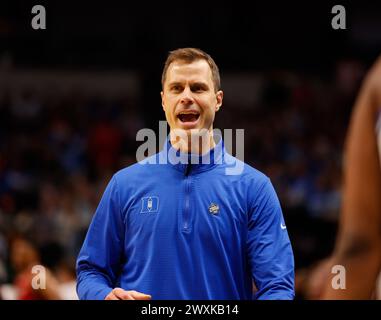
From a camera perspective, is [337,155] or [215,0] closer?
A: [337,155]

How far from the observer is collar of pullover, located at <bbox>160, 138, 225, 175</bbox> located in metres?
3.64

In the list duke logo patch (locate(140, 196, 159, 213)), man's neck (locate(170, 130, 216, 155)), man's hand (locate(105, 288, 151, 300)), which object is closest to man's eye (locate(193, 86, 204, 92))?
man's neck (locate(170, 130, 216, 155))

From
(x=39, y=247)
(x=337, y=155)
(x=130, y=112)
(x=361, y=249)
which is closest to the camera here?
(x=361, y=249)

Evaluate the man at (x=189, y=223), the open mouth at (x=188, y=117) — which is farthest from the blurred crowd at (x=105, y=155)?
the open mouth at (x=188, y=117)

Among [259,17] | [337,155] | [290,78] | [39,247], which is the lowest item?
[39,247]

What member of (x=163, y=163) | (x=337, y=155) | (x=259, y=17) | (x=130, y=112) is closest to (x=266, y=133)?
(x=337, y=155)

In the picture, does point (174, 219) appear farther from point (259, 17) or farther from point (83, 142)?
point (259, 17)

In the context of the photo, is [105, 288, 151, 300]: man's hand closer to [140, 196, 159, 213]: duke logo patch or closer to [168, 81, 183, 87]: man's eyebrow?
[140, 196, 159, 213]: duke logo patch

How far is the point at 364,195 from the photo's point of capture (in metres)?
2.08

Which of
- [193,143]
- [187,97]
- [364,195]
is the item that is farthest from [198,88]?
[364,195]

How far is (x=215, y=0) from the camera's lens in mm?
13445

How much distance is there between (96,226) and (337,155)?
7006mm

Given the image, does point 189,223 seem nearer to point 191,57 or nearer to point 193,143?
point 193,143

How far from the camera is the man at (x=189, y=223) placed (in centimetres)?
344
